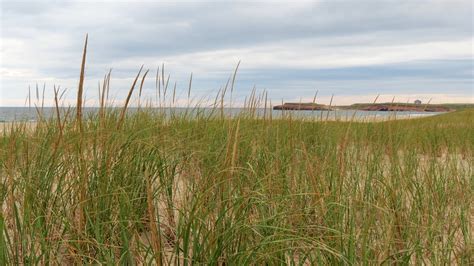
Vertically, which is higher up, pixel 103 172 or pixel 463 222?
pixel 103 172

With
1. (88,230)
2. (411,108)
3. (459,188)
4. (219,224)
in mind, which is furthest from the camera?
(411,108)

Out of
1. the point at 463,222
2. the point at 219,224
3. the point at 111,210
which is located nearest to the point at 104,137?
the point at 111,210

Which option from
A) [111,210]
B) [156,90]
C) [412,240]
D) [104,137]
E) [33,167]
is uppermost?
[156,90]

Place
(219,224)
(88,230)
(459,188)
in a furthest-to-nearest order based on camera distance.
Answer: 1. (459,188)
2. (88,230)
3. (219,224)

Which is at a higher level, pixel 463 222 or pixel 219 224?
pixel 219 224

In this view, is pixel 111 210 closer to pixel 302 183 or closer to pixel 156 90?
pixel 302 183

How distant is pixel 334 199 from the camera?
161cm

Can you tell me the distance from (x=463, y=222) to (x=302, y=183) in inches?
27.4

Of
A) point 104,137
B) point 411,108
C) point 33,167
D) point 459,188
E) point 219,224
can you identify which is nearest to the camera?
point 219,224

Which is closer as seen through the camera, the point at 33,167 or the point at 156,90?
the point at 33,167

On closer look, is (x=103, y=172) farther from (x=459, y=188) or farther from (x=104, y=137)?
(x=459, y=188)

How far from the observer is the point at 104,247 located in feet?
4.04

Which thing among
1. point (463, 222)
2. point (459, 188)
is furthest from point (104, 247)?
point (459, 188)

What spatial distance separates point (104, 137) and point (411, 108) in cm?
253
